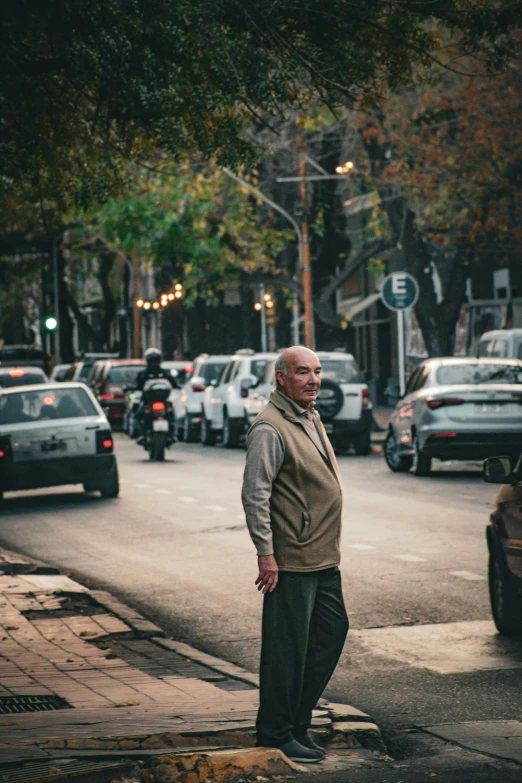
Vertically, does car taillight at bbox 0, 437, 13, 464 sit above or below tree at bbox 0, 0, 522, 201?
below

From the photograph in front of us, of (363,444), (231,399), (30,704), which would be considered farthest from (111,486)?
(30,704)

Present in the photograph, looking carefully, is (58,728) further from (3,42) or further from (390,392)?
(390,392)

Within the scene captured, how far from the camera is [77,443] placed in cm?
1934

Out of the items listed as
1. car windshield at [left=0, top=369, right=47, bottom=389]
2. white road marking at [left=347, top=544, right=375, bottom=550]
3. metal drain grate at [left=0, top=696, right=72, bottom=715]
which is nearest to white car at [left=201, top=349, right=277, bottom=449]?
car windshield at [left=0, top=369, right=47, bottom=389]

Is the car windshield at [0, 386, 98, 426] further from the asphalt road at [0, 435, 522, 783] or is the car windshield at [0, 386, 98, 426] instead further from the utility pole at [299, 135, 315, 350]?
the utility pole at [299, 135, 315, 350]

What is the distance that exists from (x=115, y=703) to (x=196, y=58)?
5.93m

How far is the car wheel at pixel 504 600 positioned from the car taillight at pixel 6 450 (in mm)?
10581

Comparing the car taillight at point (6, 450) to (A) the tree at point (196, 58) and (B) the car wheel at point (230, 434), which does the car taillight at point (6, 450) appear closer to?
(A) the tree at point (196, 58)

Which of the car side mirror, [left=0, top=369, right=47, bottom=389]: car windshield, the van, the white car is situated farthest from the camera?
[left=0, top=369, right=47, bottom=389]: car windshield

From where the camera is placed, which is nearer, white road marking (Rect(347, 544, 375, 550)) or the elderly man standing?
the elderly man standing

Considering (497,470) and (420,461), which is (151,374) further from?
(497,470)

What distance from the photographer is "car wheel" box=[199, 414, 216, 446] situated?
103ft

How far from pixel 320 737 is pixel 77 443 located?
1305cm

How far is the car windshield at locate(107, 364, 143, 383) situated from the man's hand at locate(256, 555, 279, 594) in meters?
31.6
